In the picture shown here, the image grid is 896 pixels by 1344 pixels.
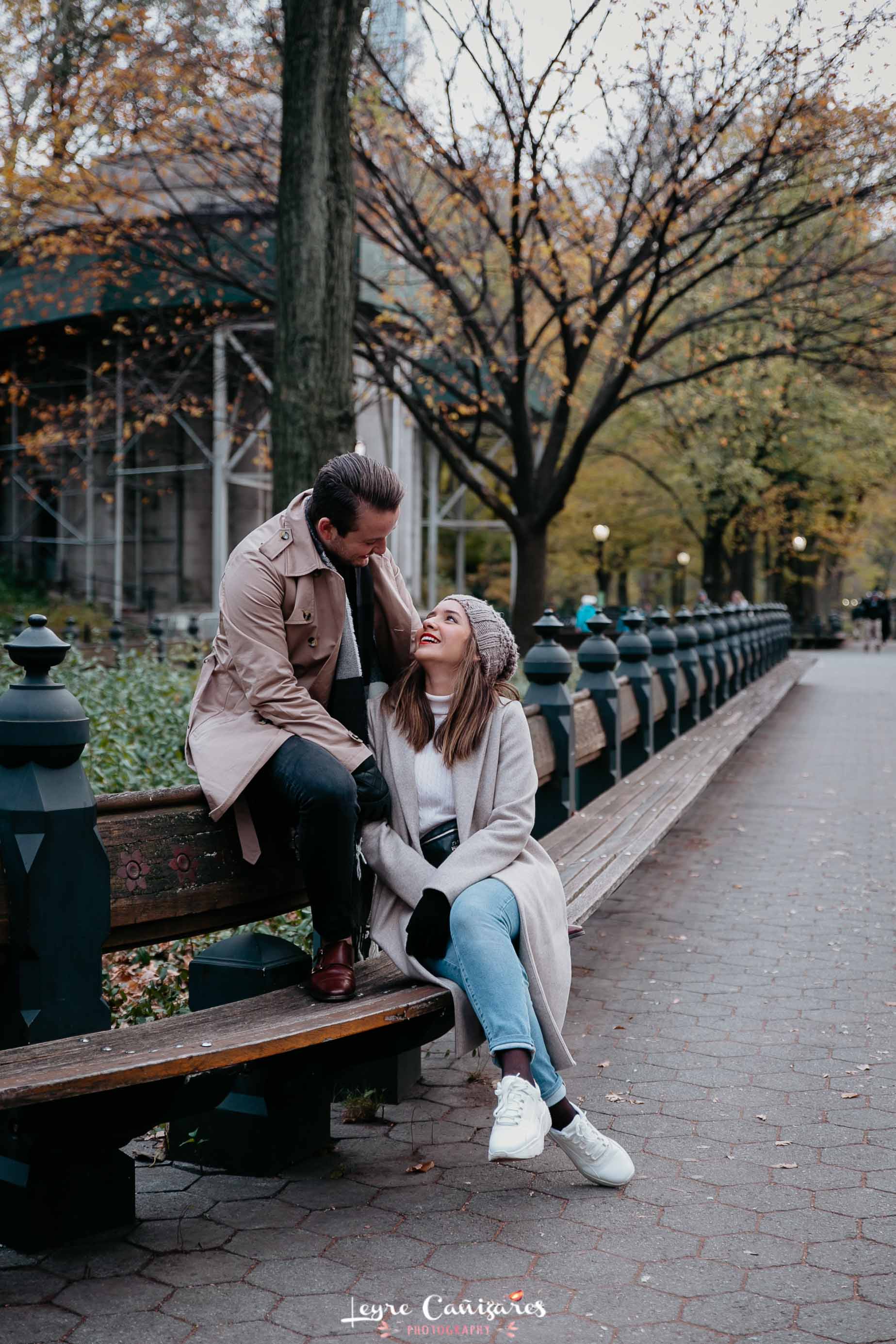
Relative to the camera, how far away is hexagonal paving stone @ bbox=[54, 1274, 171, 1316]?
2.97m

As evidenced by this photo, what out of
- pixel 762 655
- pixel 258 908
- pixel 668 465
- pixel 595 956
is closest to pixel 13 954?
pixel 258 908

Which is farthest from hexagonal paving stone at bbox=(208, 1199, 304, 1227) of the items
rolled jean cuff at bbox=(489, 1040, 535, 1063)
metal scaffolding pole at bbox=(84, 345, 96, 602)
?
metal scaffolding pole at bbox=(84, 345, 96, 602)

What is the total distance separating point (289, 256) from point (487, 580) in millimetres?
38120

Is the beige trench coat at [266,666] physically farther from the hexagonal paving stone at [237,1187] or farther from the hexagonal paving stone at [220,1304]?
the hexagonal paving stone at [220,1304]

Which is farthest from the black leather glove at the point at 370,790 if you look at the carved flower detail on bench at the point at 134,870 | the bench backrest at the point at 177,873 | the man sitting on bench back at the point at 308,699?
the carved flower detail on bench at the point at 134,870

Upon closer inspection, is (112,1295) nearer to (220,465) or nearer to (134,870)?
(134,870)

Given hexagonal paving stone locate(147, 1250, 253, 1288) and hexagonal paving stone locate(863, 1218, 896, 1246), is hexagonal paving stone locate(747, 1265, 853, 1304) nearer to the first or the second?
hexagonal paving stone locate(863, 1218, 896, 1246)

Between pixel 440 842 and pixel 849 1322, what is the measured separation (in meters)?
1.63

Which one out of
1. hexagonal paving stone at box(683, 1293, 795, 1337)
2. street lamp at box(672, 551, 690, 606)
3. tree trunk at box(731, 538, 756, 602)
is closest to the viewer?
hexagonal paving stone at box(683, 1293, 795, 1337)

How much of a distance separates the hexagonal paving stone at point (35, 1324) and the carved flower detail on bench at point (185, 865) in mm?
1090

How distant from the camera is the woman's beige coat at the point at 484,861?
3748 mm

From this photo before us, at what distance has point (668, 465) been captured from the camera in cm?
3844

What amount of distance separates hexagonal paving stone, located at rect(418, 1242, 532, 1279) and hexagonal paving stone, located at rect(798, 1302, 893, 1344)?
0.63 m

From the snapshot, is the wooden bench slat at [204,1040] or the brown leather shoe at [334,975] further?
the brown leather shoe at [334,975]
